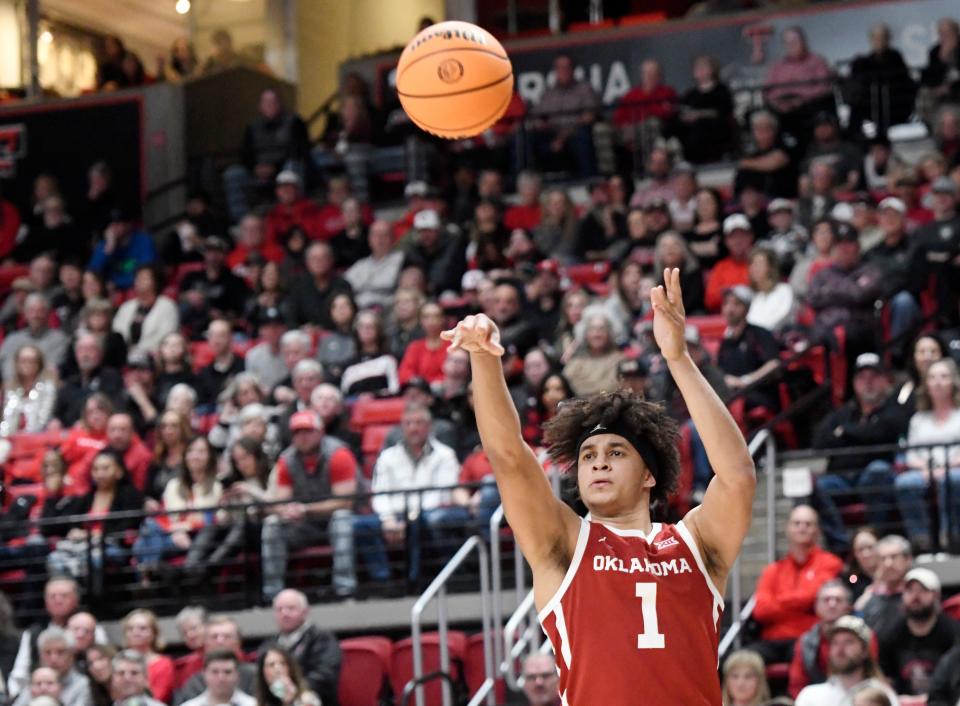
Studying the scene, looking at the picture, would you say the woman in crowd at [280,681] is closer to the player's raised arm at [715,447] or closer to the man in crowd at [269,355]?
the man in crowd at [269,355]

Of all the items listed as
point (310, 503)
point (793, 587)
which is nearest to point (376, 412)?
point (310, 503)

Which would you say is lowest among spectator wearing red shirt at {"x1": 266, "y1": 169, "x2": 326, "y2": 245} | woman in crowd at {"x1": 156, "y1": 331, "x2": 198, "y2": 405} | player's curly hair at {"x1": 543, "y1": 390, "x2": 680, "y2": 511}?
player's curly hair at {"x1": 543, "y1": 390, "x2": 680, "y2": 511}

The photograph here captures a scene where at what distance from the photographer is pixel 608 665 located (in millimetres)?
4906

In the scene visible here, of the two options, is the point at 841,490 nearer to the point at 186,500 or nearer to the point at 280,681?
the point at 280,681

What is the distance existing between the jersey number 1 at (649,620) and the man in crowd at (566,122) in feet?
40.8

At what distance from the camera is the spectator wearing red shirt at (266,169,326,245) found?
691 inches

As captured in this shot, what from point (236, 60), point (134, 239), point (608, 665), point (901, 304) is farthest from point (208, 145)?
point (608, 665)

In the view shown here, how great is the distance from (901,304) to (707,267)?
2497 mm

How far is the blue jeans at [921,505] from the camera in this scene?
35.3ft

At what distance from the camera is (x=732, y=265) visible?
1403cm

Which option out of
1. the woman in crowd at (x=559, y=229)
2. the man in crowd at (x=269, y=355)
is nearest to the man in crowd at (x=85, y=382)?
the man in crowd at (x=269, y=355)

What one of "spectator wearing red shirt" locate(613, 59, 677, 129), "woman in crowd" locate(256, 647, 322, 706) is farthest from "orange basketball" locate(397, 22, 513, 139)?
"spectator wearing red shirt" locate(613, 59, 677, 129)

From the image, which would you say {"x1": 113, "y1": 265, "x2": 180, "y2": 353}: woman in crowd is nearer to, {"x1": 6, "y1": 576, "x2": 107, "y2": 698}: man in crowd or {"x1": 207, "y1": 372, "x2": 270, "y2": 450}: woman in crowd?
{"x1": 207, "y1": 372, "x2": 270, "y2": 450}: woman in crowd

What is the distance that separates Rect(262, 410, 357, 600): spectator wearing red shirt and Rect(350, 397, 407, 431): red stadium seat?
80cm
